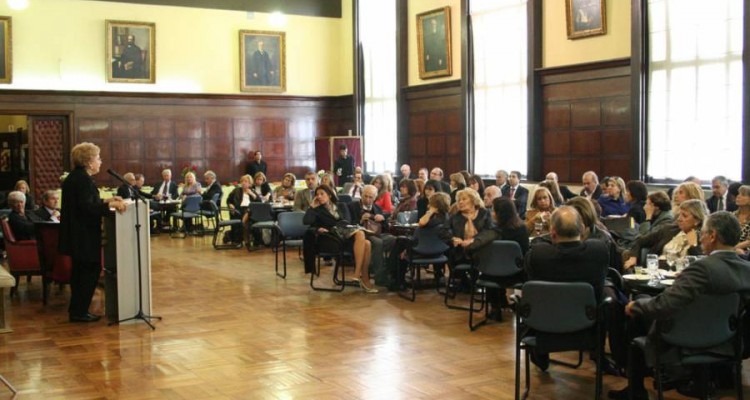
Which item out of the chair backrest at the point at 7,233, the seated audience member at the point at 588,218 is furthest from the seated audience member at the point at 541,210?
the chair backrest at the point at 7,233

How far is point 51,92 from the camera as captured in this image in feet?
60.0

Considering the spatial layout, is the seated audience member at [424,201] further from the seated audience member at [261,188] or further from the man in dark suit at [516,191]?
the seated audience member at [261,188]

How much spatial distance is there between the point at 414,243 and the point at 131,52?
12.7 meters

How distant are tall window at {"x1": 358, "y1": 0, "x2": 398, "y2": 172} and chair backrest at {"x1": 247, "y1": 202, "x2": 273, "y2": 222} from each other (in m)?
6.57

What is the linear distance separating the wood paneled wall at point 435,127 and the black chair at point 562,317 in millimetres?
11963

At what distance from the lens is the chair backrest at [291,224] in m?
10.5

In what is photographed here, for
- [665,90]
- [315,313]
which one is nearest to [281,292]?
[315,313]

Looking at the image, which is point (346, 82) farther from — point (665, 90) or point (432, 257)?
point (432, 257)

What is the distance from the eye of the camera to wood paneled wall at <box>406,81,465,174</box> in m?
17.2

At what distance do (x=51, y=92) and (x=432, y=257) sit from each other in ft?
42.1

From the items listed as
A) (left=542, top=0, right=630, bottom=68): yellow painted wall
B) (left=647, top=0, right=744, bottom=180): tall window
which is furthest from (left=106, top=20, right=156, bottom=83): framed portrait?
(left=647, top=0, right=744, bottom=180): tall window

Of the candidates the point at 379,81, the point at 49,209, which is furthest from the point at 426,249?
the point at 379,81

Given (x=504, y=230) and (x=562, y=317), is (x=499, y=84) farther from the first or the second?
(x=562, y=317)

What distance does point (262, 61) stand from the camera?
67.7 feet
